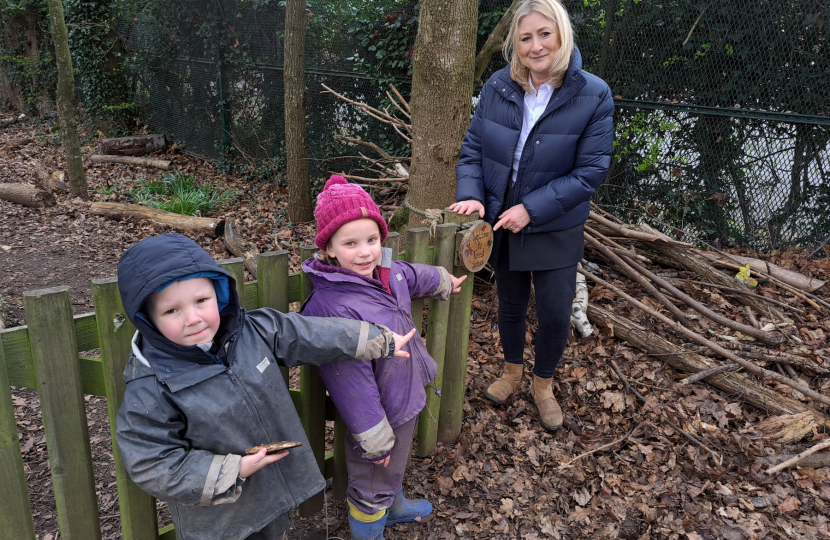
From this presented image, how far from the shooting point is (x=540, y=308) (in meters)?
3.16

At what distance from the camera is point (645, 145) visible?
611cm

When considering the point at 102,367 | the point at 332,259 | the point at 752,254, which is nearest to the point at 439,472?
the point at 332,259

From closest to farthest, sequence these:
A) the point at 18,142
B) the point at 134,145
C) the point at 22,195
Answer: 1. the point at 22,195
2. the point at 134,145
3. the point at 18,142

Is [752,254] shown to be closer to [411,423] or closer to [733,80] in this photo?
[733,80]

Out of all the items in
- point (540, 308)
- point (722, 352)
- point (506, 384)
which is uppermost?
point (540, 308)

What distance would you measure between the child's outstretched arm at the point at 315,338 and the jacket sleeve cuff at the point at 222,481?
1.28 feet

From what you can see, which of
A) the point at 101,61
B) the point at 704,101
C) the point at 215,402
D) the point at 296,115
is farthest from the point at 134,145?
the point at 215,402

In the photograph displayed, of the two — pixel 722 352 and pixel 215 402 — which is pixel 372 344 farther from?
pixel 722 352

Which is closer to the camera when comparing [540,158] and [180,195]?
[540,158]

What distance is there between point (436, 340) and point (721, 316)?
2388 mm

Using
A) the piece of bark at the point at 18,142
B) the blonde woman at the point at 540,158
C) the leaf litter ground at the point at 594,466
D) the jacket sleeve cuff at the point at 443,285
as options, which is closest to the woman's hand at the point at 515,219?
the blonde woman at the point at 540,158

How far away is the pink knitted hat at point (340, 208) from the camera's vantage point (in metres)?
2.18

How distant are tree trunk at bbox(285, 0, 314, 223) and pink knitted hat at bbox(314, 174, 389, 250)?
220 inches

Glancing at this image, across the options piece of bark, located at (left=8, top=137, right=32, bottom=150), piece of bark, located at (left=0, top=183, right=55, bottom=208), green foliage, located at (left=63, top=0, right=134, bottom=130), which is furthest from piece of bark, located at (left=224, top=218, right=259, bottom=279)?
piece of bark, located at (left=8, top=137, right=32, bottom=150)
